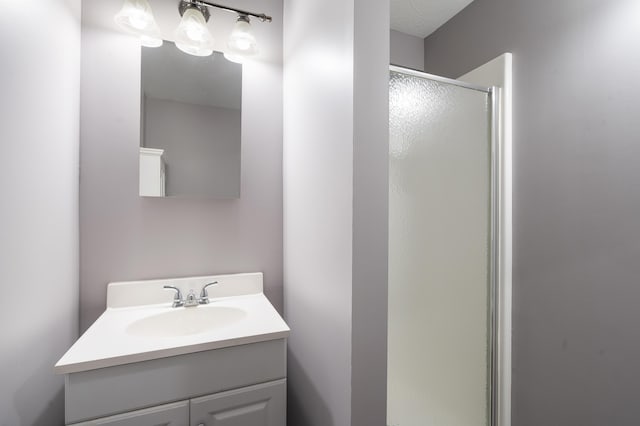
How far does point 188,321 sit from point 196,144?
77cm

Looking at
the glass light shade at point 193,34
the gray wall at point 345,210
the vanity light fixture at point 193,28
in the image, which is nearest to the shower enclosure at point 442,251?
the gray wall at point 345,210

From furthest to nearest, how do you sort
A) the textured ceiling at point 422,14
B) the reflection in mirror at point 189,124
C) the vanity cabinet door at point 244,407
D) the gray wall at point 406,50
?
the gray wall at point 406,50
the textured ceiling at point 422,14
the reflection in mirror at point 189,124
the vanity cabinet door at point 244,407

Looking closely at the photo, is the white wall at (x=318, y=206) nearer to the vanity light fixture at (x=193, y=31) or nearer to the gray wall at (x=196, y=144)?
the gray wall at (x=196, y=144)

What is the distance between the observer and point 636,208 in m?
0.96

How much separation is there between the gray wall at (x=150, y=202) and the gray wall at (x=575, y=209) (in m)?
1.17

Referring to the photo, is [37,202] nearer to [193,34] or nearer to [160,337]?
[160,337]

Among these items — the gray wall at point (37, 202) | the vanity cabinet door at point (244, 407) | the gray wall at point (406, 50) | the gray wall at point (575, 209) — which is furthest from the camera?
the gray wall at point (406, 50)

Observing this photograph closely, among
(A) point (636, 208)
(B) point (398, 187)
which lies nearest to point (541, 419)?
(A) point (636, 208)

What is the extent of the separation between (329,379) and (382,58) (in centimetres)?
103

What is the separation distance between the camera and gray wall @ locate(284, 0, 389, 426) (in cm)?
79

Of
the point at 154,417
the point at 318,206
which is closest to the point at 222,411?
the point at 154,417

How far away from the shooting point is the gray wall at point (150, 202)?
3.71ft

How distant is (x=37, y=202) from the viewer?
2.77ft

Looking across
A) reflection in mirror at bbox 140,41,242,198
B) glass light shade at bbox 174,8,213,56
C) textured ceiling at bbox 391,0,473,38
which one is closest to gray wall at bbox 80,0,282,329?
reflection in mirror at bbox 140,41,242,198
